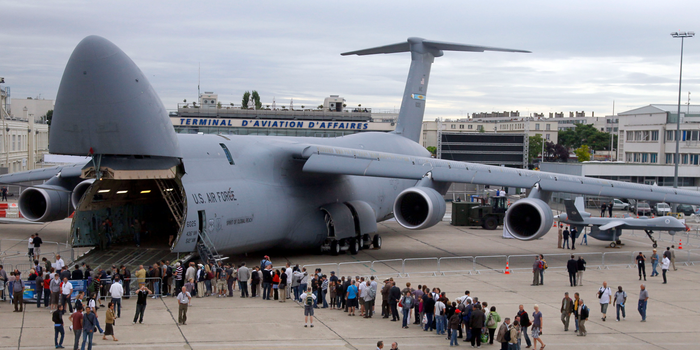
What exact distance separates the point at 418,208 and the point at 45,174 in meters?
15.8

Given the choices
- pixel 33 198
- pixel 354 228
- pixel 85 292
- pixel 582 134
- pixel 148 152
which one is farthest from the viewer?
pixel 582 134

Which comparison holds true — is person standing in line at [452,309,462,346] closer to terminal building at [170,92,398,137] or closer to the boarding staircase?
the boarding staircase

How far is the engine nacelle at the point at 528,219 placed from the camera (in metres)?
22.6

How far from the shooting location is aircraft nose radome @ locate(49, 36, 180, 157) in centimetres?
1638

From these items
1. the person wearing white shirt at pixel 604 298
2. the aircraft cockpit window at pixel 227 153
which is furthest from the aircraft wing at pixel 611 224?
the aircraft cockpit window at pixel 227 153

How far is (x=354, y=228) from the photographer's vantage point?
24.9 metres

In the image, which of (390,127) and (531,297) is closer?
(531,297)

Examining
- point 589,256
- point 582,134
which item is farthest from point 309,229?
point 582,134

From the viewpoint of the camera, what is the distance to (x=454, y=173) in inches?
943

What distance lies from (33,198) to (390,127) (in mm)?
35298

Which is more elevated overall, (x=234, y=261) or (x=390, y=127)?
(x=390, y=127)

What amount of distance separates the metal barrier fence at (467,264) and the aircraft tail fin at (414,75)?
866cm

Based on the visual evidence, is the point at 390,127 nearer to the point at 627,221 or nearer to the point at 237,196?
the point at 627,221

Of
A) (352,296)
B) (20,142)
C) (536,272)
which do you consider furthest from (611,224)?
(20,142)
